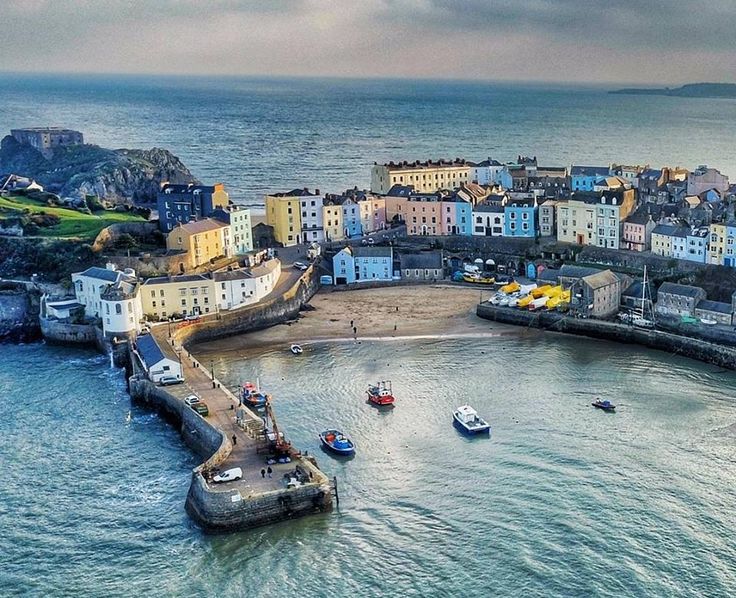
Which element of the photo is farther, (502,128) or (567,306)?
(502,128)

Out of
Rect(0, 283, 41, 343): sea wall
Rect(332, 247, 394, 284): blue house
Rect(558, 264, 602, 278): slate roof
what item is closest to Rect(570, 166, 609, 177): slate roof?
Rect(332, 247, 394, 284): blue house

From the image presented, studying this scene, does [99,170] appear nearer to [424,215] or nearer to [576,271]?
[424,215]

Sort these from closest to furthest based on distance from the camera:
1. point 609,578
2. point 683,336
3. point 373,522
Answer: point 609,578 < point 373,522 < point 683,336

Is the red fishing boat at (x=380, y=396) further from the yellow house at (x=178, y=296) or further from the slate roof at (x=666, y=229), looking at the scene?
the slate roof at (x=666, y=229)

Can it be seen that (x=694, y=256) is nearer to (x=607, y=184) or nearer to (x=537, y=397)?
(x=607, y=184)

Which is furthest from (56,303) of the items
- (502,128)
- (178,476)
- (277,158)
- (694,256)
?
(502,128)

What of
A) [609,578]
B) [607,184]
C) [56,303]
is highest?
[607,184]

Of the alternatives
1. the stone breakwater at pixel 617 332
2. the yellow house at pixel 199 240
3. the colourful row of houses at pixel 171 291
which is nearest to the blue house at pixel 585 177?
the stone breakwater at pixel 617 332
